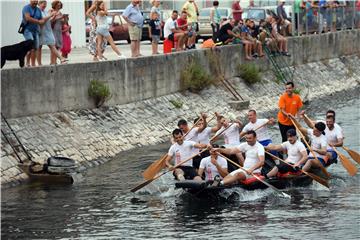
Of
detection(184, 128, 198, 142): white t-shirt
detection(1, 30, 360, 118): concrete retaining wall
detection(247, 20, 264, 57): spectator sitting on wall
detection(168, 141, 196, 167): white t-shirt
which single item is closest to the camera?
detection(168, 141, 196, 167): white t-shirt

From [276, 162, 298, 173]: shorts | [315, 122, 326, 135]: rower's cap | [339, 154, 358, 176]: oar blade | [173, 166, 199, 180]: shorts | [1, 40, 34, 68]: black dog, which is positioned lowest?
[339, 154, 358, 176]: oar blade

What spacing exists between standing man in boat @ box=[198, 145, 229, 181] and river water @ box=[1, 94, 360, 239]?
2.38 feet

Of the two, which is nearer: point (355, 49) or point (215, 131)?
point (215, 131)

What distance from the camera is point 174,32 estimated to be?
33938mm

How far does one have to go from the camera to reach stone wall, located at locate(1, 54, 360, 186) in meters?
24.8

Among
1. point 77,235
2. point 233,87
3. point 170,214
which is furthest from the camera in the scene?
point 233,87

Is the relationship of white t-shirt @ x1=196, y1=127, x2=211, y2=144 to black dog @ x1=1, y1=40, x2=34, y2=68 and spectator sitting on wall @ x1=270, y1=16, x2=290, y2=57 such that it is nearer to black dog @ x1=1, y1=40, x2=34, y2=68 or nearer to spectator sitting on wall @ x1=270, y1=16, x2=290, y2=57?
black dog @ x1=1, y1=40, x2=34, y2=68

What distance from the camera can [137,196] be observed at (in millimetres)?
22219

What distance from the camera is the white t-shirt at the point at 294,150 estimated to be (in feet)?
77.3

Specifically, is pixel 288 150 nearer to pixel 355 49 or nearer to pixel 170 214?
pixel 170 214

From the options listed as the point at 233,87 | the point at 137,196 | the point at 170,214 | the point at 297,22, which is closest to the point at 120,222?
the point at 170,214

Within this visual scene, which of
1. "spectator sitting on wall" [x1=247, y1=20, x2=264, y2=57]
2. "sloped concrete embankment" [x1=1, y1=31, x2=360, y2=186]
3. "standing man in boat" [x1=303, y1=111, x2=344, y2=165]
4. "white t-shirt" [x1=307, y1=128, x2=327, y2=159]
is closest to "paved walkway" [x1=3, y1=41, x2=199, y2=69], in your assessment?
"sloped concrete embankment" [x1=1, y1=31, x2=360, y2=186]

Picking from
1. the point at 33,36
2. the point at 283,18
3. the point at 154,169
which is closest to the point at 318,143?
the point at 154,169

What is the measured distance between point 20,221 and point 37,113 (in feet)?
22.4
